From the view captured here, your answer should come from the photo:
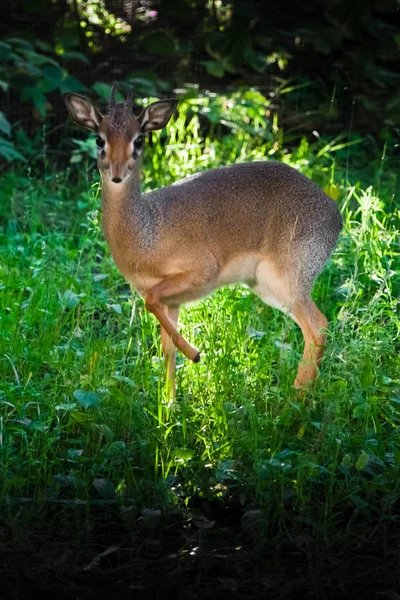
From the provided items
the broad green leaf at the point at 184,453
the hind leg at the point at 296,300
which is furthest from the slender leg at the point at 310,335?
the broad green leaf at the point at 184,453

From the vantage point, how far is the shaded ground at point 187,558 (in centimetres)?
340

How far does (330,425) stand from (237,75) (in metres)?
5.13

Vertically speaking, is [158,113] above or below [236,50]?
above

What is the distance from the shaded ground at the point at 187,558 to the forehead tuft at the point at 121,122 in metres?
1.64

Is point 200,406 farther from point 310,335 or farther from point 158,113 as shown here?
point 158,113

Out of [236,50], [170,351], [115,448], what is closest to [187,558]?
[115,448]

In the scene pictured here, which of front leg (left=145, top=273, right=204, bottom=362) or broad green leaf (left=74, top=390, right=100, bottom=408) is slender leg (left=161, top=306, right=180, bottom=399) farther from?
broad green leaf (left=74, top=390, right=100, bottom=408)

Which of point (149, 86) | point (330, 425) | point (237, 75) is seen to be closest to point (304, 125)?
point (237, 75)

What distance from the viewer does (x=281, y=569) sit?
11.6 feet

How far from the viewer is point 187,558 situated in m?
3.59

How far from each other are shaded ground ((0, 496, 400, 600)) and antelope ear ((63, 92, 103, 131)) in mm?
1771

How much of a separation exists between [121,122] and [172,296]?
77cm

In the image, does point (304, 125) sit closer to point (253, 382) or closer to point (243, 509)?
point (253, 382)

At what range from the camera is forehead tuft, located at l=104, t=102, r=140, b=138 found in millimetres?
4656
